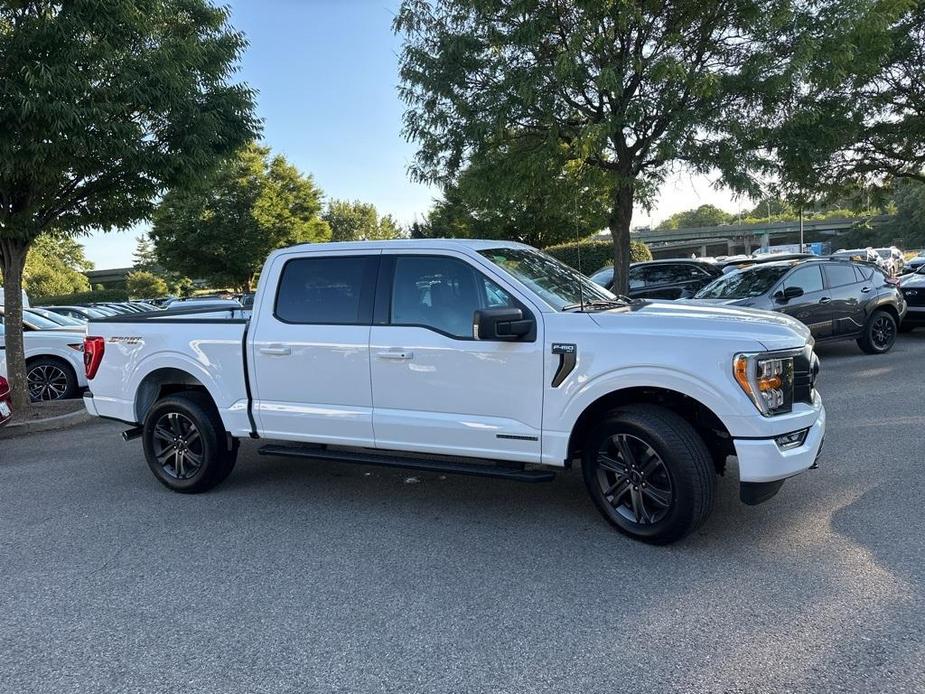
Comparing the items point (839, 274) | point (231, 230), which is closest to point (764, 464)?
point (839, 274)

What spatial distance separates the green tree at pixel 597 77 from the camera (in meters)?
10.5

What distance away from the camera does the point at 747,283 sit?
1090cm

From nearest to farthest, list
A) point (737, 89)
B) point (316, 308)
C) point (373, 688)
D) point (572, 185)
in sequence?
1. point (373, 688)
2. point (316, 308)
3. point (737, 89)
4. point (572, 185)

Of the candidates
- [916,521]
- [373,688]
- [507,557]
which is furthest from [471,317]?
[916,521]

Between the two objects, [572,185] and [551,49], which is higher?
[551,49]

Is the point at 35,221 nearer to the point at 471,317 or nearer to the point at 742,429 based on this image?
the point at 471,317

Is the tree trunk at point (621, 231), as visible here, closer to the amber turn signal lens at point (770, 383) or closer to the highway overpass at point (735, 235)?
the amber turn signal lens at point (770, 383)

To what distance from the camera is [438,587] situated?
3715 mm

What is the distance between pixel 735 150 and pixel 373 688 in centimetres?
1112

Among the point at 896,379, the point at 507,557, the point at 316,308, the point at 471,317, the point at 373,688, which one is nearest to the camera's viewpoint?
the point at 373,688

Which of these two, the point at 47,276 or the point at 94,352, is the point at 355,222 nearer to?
the point at 47,276

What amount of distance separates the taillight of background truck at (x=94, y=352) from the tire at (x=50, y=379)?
5104mm

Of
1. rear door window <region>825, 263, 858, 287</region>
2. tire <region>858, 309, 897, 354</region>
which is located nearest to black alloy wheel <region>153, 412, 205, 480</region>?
rear door window <region>825, 263, 858, 287</region>

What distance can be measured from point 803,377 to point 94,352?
18.7 ft
